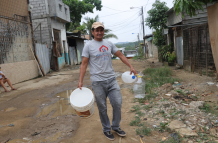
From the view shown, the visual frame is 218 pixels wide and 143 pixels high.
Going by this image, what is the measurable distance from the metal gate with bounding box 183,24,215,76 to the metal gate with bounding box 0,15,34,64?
8.19 metres

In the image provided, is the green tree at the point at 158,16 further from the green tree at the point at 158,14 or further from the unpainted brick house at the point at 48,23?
the unpainted brick house at the point at 48,23

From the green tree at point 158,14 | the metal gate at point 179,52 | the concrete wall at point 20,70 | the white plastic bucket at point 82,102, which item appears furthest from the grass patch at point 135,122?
the green tree at point 158,14

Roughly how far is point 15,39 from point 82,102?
7.84m

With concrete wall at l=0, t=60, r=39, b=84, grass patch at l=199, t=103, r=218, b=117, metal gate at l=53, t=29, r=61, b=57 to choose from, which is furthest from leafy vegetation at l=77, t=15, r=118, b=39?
→ grass patch at l=199, t=103, r=218, b=117

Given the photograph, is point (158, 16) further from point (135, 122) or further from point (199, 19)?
point (135, 122)

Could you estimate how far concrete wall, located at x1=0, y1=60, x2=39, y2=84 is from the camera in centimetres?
838

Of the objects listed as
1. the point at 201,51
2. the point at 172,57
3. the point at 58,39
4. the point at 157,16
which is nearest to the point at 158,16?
the point at 157,16

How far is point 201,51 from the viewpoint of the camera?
7160mm

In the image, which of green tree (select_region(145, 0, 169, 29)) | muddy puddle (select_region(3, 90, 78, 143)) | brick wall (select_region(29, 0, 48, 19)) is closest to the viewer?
muddy puddle (select_region(3, 90, 78, 143))

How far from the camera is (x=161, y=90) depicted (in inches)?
209

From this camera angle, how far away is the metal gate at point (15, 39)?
27.2ft

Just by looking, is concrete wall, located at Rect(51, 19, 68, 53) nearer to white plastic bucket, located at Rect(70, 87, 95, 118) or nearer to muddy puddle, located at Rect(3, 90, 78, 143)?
muddy puddle, located at Rect(3, 90, 78, 143)

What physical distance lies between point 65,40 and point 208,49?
13326 millimetres

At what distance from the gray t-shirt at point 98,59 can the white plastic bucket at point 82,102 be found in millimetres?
340
